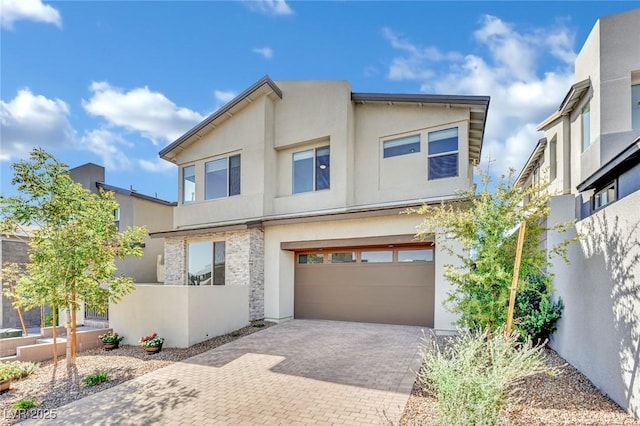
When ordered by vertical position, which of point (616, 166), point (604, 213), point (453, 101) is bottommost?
point (604, 213)

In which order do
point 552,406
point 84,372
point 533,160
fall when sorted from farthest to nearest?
point 533,160 → point 84,372 → point 552,406

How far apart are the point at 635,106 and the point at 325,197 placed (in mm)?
10474

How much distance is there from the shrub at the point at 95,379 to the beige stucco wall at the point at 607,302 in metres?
8.99

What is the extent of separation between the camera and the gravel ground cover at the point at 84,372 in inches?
241

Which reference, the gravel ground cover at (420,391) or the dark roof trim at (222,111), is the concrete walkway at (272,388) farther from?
the dark roof trim at (222,111)

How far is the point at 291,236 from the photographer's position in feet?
41.7

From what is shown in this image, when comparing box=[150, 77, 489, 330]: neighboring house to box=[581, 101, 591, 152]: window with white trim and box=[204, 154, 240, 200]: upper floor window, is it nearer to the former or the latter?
box=[204, 154, 240, 200]: upper floor window

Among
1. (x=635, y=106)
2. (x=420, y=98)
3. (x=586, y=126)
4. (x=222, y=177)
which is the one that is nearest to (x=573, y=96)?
(x=586, y=126)

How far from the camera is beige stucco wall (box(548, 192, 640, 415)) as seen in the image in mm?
4414

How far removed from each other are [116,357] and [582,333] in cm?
1068

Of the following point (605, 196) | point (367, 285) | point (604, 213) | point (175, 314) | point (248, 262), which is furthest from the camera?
point (248, 262)

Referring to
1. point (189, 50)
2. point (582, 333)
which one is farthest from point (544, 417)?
point (189, 50)

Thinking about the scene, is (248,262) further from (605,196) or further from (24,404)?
(605,196)

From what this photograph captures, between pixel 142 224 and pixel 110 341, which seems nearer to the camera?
pixel 110 341
